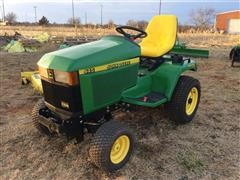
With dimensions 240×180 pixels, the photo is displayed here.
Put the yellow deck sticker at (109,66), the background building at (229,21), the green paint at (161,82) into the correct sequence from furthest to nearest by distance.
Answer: the background building at (229,21) → the green paint at (161,82) → the yellow deck sticker at (109,66)

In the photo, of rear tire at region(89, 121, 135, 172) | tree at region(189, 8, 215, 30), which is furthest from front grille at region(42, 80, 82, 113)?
tree at region(189, 8, 215, 30)

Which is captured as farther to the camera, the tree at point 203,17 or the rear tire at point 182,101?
the tree at point 203,17

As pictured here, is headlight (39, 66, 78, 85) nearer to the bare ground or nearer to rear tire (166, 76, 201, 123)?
the bare ground

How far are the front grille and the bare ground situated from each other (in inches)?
25.2

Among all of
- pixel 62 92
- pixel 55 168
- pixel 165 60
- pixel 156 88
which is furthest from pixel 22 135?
pixel 165 60

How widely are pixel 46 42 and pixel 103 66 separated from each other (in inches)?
411

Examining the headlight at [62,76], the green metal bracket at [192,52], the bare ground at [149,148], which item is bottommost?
the bare ground at [149,148]

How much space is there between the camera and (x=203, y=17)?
49656 millimetres

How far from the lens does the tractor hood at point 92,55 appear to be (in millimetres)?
2791

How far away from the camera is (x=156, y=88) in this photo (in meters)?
3.82

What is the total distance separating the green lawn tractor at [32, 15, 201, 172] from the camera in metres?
2.83

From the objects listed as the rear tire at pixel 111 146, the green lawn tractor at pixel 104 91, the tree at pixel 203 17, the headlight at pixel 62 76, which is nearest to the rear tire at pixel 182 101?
the green lawn tractor at pixel 104 91

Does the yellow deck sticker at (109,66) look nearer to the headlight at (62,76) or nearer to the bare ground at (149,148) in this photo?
the headlight at (62,76)

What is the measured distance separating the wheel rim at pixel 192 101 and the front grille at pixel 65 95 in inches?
71.7
